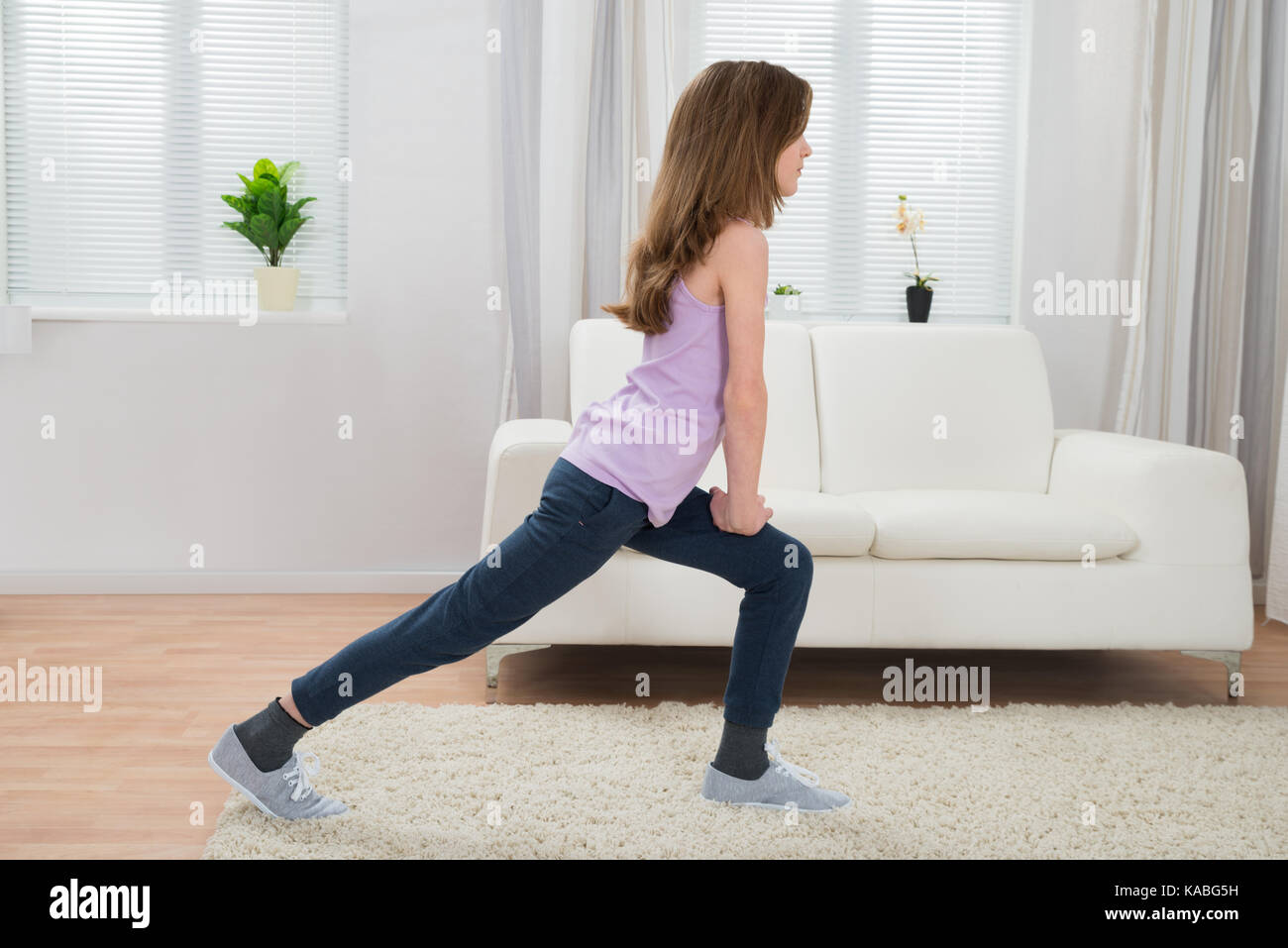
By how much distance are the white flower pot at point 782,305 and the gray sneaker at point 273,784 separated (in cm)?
208

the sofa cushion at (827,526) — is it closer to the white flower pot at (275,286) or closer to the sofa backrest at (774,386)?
the sofa backrest at (774,386)

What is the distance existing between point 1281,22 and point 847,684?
8.32 feet

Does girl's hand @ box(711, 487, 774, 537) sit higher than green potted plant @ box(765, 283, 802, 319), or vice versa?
green potted plant @ box(765, 283, 802, 319)

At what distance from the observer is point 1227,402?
3.34 m

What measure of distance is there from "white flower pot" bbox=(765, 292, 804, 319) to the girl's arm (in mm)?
1770

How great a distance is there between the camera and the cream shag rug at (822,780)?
1.57 metres

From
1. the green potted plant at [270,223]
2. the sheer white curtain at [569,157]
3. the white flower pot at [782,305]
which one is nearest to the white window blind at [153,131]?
the green potted plant at [270,223]

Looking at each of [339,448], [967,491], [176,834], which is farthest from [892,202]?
[176,834]

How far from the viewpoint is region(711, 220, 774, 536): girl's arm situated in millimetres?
1479

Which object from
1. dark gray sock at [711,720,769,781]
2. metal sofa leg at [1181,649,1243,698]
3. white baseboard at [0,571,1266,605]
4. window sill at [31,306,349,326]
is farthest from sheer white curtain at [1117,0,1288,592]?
window sill at [31,306,349,326]

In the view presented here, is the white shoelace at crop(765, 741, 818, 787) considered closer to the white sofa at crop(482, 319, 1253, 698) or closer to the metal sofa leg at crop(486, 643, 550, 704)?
the white sofa at crop(482, 319, 1253, 698)

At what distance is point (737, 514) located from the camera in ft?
5.09

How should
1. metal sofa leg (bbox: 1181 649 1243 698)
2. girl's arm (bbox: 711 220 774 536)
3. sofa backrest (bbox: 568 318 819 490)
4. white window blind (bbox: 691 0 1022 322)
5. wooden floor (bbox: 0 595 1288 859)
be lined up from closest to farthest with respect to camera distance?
girl's arm (bbox: 711 220 774 536) < wooden floor (bbox: 0 595 1288 859) < metal sofa leg (bbox: 1181 649 1243 698) < sofa backrest (bbox: 568 318 819 490) < white window blind (bbox: 691 0 1022 322)
